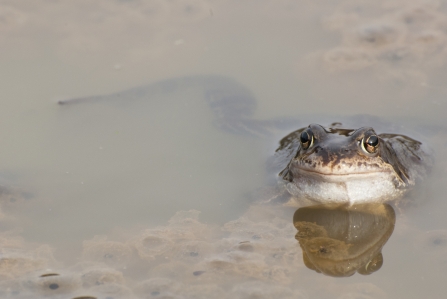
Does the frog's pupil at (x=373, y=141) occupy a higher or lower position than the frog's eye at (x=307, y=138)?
lower

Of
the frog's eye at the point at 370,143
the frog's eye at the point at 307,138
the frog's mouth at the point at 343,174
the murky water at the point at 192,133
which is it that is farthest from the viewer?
the frog's eye at the point at 307,138

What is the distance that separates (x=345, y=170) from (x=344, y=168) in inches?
0.8

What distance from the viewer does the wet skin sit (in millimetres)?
4164

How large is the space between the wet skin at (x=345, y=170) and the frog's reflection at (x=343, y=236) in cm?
11

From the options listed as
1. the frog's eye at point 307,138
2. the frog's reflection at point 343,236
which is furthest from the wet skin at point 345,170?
the frog's reflection at point 343,236

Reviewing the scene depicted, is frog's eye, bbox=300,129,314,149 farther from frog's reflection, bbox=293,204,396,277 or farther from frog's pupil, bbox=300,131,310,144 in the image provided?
frog's reflection, bbox=293,204,396,277

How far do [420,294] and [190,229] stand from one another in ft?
5.86

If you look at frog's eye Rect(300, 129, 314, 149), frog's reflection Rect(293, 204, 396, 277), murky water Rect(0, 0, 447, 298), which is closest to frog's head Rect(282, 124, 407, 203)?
frog's eye Rect(300, 129, 314, 149)

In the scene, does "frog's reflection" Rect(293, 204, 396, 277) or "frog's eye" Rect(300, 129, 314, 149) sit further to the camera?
"frog's eye" Rect(300, 129, 314, 149)

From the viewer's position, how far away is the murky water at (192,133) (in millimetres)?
3617

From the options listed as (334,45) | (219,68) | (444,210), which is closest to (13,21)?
(219,68)

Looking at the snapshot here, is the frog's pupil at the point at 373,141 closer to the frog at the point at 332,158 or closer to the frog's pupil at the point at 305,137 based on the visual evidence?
the frog at the point at 332,158

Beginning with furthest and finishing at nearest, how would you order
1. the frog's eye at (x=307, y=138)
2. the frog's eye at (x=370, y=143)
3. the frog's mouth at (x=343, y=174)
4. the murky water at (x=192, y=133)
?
the frog's eye at (x=307, y=138)
the frog's eye at (x=370, y=143)
the frog's mouth at (x=343, y=174)
the murky water at (x=192, y=133)

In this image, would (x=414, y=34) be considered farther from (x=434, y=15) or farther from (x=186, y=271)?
(x=186, y=271)
